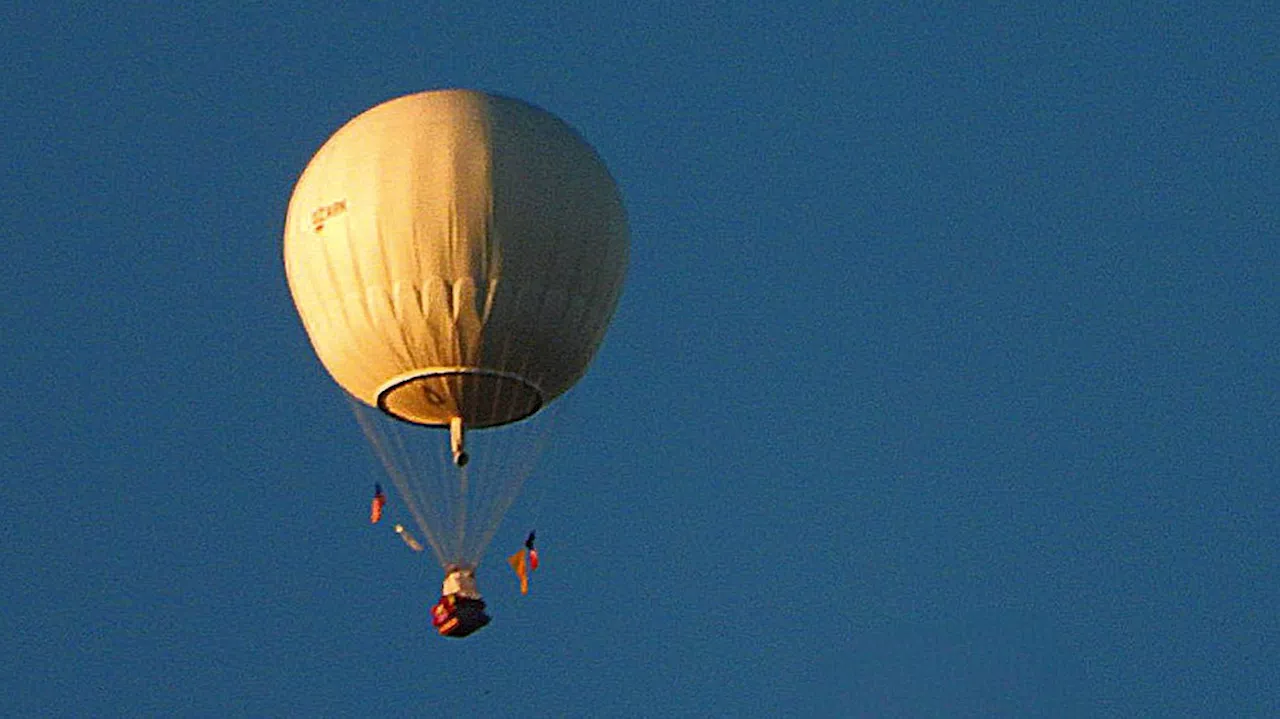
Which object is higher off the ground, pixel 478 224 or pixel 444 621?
pixel 478 224

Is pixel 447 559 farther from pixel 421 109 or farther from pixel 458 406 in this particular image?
pixel 421 109

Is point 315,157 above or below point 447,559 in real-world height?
above

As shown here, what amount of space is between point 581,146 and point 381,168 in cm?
361

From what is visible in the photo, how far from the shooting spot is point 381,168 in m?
75.7

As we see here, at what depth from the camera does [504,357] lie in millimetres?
75938

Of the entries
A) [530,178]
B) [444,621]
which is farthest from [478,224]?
[444,621]

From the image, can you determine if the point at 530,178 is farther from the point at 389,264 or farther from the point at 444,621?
the point at 444,621

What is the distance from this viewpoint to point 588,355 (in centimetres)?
7738

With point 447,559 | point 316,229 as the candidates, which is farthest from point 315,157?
point 447,559

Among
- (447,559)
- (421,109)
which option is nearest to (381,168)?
(421,109)

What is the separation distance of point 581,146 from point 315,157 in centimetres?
450

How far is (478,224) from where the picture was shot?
2960 inches

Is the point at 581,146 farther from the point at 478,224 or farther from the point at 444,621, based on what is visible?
the point at 444,621

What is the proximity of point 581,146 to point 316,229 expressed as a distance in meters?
4.65
